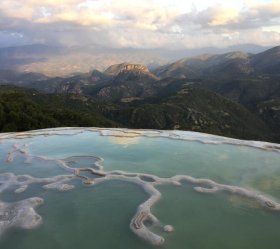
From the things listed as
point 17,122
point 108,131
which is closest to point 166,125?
point 17,122

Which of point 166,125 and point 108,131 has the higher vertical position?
point 108,131

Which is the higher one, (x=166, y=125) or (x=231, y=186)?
(x=231, y=186)

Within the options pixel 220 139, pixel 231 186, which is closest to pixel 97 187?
pixel 231 186

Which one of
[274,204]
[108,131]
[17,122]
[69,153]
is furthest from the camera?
[17,122]

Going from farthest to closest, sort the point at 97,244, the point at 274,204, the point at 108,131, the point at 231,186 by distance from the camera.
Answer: the point at 108,131 < the point at 231,186 < the point at 274,204 < the point at 97,244

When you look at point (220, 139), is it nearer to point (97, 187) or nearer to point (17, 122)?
point (97, 187)

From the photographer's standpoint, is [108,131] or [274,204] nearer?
[274,204]

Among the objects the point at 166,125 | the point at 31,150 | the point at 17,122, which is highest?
the point at 31,150

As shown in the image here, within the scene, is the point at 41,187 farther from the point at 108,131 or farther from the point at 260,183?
the point at 108,131

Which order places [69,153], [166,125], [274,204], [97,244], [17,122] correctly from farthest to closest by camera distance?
[166,125], [17,122], [69,153], [274,204], [97,244]
